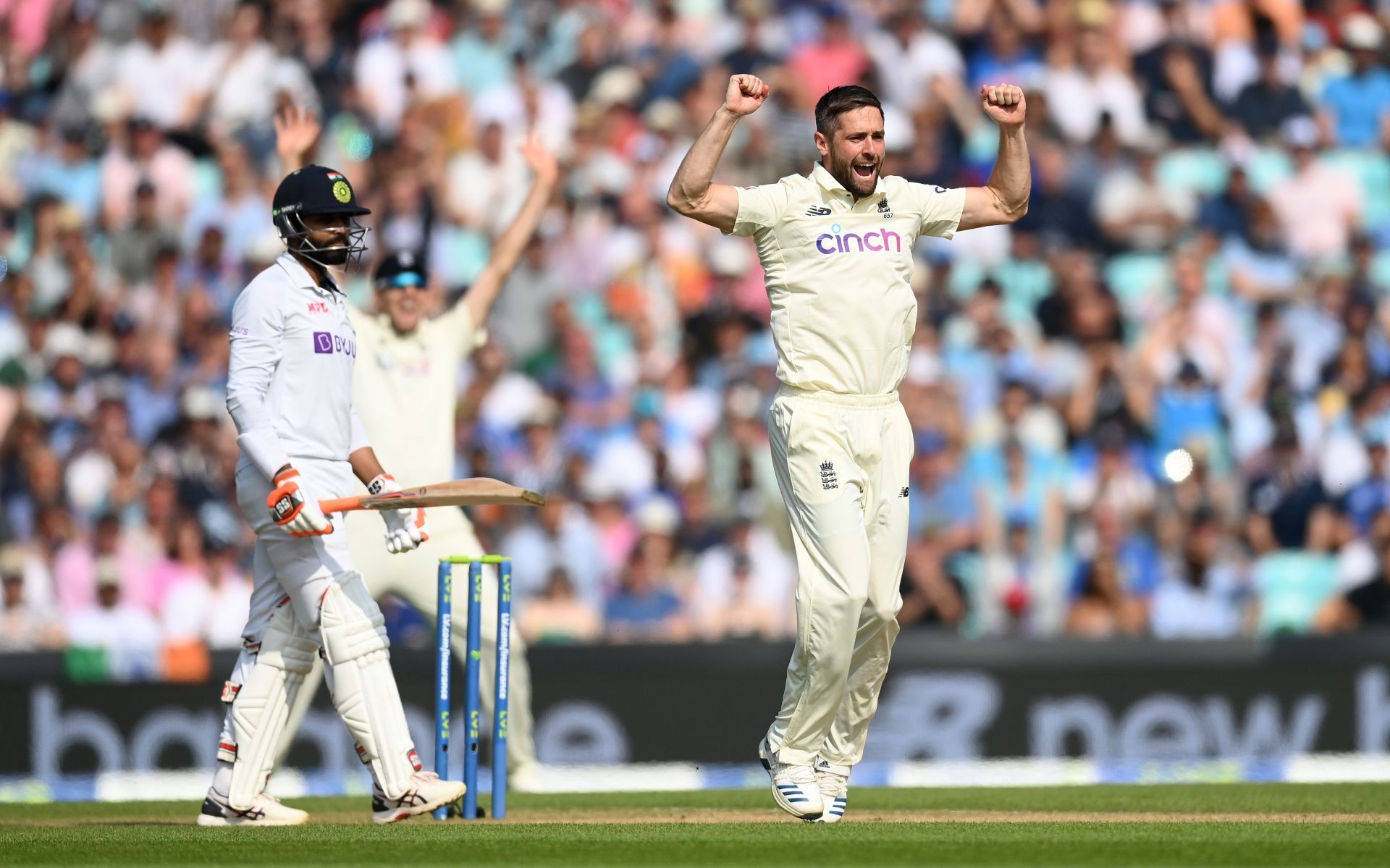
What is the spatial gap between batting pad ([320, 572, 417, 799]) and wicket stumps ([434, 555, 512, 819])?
0.86ft

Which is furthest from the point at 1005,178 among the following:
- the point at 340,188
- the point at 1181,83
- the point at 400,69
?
the point at 400,69

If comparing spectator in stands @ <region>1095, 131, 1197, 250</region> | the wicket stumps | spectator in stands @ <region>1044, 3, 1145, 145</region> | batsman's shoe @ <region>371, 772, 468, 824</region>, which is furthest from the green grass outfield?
spectator in stands @ <region>1044, 3, 1145, 145</region>

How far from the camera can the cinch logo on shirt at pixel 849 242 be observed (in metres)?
7.08

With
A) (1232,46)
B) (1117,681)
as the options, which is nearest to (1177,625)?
(1117,681)

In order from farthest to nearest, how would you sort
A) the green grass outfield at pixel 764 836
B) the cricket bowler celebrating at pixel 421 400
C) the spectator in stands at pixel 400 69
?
the spectator in stands at pixel 400 69, the cricket bowler celebrating at pixel 421 400, the green grass outfield at pixel 764 836

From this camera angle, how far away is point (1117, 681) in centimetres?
1031

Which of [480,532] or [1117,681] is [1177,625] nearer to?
[1117,681]

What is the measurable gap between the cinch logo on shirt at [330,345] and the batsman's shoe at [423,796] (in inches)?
56.7

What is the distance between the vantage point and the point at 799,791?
710cm

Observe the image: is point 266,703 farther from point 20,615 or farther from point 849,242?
point 20,615

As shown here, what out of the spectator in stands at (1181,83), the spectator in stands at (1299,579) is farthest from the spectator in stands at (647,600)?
the spectator in stands at (1181,83)

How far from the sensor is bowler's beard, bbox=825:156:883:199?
7078 millimetres

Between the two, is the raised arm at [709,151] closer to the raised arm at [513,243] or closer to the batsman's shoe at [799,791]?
the batsman's shoe at [799,791]

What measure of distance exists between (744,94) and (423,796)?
8.30ft
